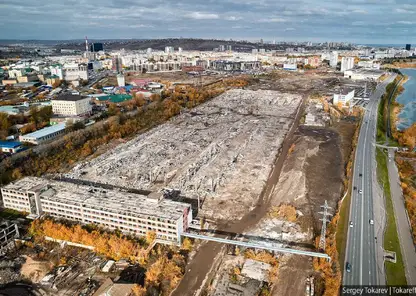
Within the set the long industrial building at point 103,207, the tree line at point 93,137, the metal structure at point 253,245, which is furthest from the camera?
the tree line at point 93,137

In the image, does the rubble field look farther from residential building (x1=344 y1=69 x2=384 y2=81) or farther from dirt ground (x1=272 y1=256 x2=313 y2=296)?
residential building (x1=344 y1=69 x2=384 y2=81)

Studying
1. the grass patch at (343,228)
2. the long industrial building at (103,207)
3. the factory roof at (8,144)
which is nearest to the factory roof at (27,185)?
the long industrial building at (103,207)

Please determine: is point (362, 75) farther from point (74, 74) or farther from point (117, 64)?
point (74, 74)

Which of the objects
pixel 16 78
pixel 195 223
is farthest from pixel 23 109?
pixel 195 223

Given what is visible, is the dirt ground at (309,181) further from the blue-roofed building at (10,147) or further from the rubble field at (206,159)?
the blue-roofed building at (10,147)

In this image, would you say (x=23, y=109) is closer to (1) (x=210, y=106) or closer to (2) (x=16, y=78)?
(1) (x=210, y=106)

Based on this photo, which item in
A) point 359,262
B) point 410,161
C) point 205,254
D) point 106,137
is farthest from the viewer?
point 106,137

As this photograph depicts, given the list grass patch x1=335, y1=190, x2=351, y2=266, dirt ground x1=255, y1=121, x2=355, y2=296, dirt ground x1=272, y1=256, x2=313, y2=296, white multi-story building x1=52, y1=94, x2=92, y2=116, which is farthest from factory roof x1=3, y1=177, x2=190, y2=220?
white multi-story building x1=52, y1=94, x2=92, y2=116
